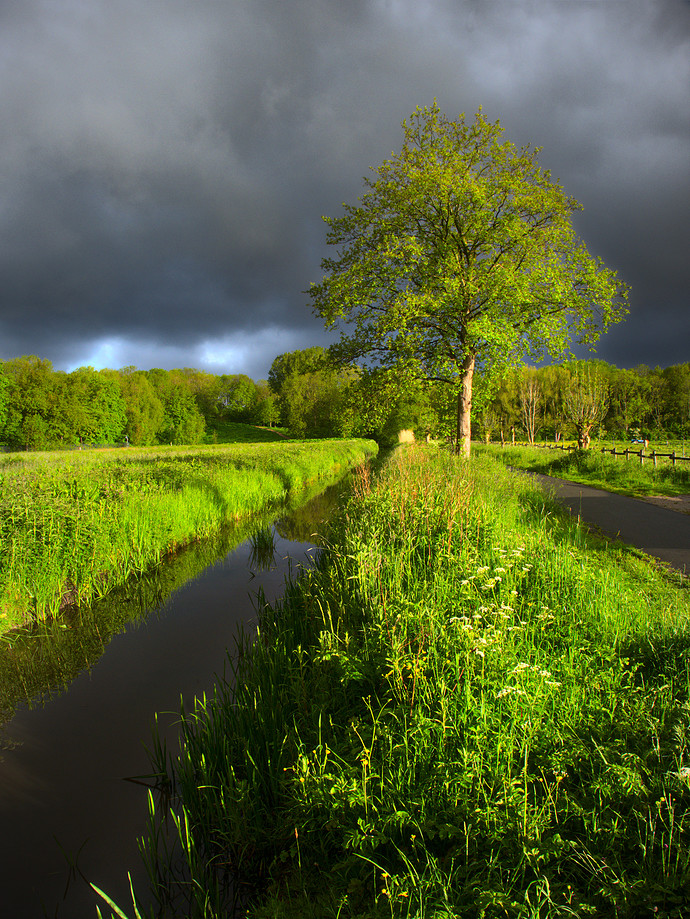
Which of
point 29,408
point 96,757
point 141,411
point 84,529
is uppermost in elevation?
Answer: point 141,411

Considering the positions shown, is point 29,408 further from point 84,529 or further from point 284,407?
point 84,529

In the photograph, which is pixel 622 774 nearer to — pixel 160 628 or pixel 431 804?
pixel 431 804

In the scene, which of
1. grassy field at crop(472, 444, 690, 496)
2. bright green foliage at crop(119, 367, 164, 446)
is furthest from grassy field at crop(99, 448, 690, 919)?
bright green foliage at crop(119, 367, 164, 446)

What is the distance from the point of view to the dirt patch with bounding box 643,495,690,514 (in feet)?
39.3

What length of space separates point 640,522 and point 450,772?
10.0m

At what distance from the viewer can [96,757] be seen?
3.85 meters

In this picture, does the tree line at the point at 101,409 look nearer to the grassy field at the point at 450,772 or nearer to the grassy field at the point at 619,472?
the grassy field at the point at 619,472

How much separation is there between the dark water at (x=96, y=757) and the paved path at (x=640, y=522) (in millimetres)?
6704

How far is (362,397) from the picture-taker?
16953mm

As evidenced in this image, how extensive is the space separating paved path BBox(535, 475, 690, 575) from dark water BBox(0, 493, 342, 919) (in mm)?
6704

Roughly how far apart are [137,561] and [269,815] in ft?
22.2

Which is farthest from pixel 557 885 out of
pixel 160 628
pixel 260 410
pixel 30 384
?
pixel 260 410

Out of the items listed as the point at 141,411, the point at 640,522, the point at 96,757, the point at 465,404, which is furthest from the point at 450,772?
the point at 141,411

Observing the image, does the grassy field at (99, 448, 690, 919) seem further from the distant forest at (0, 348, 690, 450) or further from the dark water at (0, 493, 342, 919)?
the distant forest at (0, 348, 690, 450)
